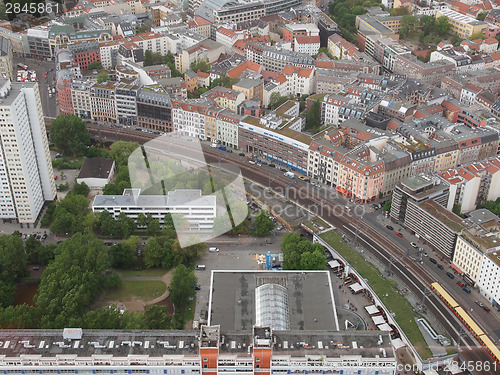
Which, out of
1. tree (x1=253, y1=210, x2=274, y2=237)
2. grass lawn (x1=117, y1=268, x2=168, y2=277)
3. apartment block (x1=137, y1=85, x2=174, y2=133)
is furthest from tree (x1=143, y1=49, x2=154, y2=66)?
grass lawn (x1=117, y1=268, x2=168, y2=277)

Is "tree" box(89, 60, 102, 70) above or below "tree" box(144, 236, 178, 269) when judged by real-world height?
above

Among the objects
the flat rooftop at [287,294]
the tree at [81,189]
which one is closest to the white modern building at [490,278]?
the flat rooftop at [287,294]

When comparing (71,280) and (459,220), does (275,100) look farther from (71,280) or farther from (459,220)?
(71,280)

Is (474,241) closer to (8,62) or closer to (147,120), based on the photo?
(147,120)

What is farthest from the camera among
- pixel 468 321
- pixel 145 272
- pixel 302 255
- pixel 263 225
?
pixel 263 225

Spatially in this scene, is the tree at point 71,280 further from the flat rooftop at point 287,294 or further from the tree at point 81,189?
the tree at point 81,189

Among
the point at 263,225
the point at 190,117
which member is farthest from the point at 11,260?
the point at 190,117

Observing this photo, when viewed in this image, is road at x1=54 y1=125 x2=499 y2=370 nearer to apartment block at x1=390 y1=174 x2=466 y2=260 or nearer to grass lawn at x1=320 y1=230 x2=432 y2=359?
apartment block at x1=390 y1=174 x2=466 y2=260
